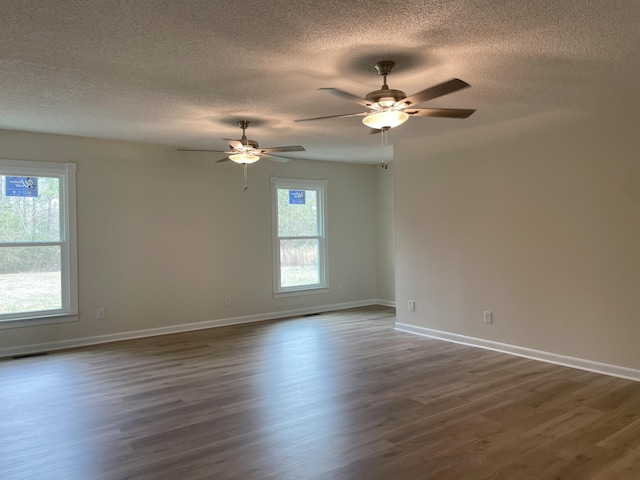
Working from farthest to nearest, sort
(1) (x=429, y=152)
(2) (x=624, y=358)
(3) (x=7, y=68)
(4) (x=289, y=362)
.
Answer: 1. (1) (x=429, y=152)
2. (4) (x=289, y=362)
3. (2) (x=624, y=358)
4. (3) (x=7, y=68)

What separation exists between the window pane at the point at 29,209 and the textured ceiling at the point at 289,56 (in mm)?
760

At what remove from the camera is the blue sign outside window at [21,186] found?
521cm

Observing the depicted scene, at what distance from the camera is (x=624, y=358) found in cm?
411

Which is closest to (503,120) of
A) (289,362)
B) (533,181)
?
(533,181)

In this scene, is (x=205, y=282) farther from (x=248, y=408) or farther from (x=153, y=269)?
(x=248, y=408)

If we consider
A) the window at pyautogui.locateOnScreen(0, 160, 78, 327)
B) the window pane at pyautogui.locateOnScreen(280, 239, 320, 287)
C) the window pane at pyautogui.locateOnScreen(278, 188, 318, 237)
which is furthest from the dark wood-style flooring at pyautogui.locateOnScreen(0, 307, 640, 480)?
the window pane at pyautogui.locateOnScreen(278, 188, 318, 237)

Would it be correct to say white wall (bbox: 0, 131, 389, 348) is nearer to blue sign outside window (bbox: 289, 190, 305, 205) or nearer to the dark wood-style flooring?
blue sign outside window (bbox: 289, 190, 305, 205)

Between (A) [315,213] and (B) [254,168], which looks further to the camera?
(A) [315,213]

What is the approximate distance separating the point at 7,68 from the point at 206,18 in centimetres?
169

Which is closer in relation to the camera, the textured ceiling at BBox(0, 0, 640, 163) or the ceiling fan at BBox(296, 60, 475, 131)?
the textured ceiling at BBox(0, 0, 640, 163)

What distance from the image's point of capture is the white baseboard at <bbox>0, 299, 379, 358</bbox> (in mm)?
5246

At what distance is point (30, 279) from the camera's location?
533 cm

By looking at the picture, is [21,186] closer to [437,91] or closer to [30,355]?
[30,355]

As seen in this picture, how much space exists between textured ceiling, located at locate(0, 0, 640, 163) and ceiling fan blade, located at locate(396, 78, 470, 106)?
0.31m
